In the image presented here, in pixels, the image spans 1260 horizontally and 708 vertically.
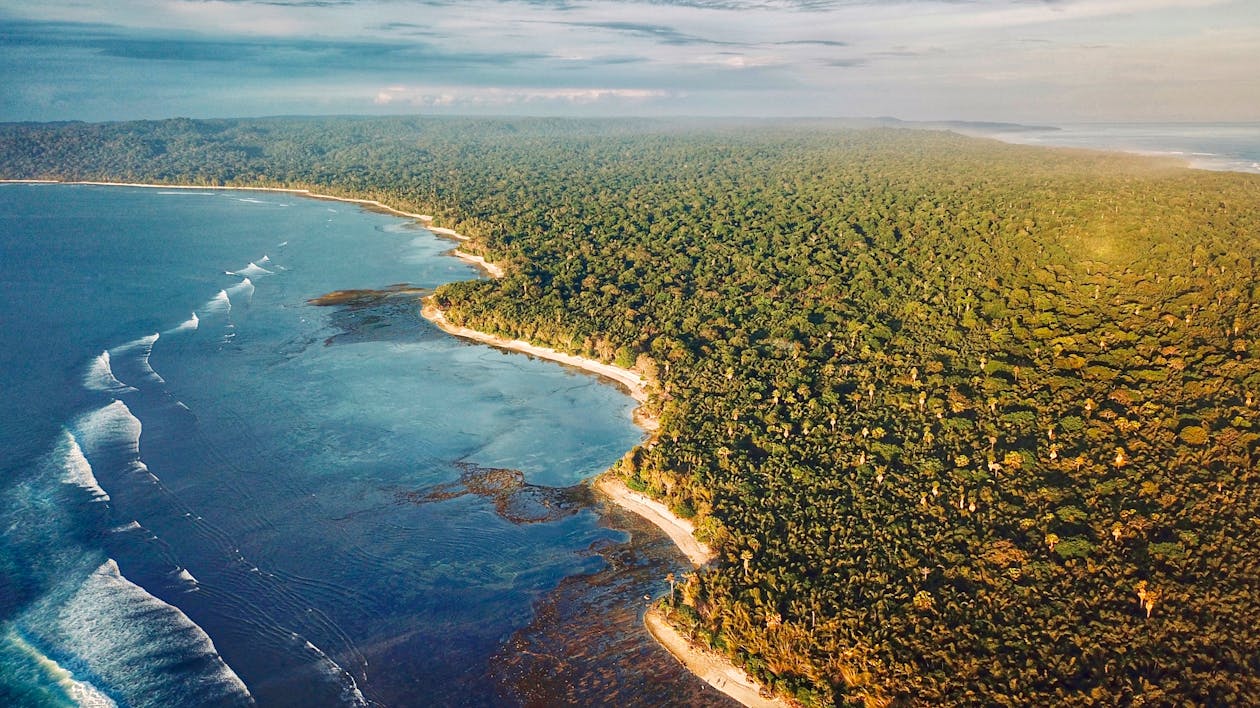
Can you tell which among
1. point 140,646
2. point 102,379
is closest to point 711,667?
point 140,646

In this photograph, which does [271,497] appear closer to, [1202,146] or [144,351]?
[144,351]

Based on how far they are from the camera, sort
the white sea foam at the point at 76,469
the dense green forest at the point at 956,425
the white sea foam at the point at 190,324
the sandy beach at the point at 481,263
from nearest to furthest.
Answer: the dense green forest at the point at 956,425 → the white sea foam at the point at 76,469 → the white sea foam at the point at 190,324 → the sandy beach at the point at 481,263

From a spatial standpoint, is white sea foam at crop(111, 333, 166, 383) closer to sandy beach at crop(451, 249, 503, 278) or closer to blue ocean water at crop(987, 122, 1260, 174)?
sandy beach at crop(451, 249, 503, 278)

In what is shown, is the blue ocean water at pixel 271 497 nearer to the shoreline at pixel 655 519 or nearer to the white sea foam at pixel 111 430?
the white sea foam at pixel 111 430

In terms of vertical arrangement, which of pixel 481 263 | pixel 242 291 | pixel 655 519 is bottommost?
pixel 655 519

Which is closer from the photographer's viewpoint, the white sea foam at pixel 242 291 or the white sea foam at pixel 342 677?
the white sea foam at pixel 342 677

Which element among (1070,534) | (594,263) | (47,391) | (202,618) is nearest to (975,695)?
(1070,534)

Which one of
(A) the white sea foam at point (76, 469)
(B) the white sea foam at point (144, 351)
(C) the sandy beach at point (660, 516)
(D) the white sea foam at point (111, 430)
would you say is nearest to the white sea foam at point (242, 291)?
(B) the white sea foam at point (144, 351)
